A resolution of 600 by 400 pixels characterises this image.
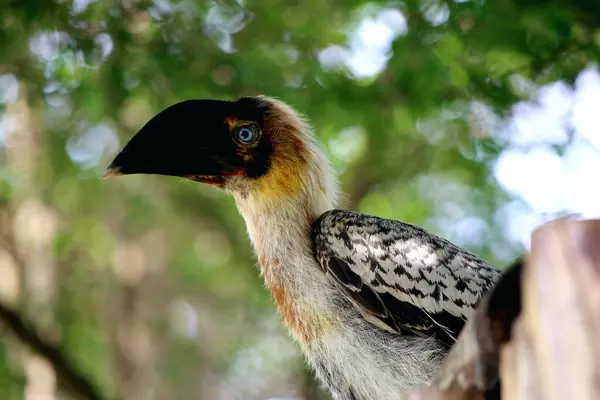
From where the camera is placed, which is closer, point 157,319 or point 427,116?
point 427,116

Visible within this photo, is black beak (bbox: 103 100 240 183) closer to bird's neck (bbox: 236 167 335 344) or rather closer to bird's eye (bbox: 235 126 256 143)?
bird's eye (bbox: 235 126 256 143)

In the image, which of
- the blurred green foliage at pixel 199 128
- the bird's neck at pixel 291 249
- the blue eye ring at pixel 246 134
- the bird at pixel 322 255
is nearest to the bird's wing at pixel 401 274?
the bird at pixel 322 255

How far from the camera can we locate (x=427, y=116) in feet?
22.3

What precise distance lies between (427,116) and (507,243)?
3351 mm

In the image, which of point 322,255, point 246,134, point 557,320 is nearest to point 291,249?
point 322,255

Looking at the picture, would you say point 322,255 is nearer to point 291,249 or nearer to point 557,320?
point 291,249

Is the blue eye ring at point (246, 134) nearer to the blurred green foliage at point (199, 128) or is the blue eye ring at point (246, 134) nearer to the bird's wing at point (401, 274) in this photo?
the bird's wing at point (401, 274)

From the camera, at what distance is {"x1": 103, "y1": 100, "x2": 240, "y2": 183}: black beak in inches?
178

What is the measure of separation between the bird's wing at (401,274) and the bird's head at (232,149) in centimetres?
58

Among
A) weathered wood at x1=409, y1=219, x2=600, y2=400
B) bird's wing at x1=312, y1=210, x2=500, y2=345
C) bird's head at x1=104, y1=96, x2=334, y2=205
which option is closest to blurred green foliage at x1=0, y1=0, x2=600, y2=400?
bird's head at x1=104, y1=96, x2=334, y2=205

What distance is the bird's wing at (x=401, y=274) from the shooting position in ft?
13.5

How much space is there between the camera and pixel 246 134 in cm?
490

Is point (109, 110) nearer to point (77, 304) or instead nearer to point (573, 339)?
point (573, 339)

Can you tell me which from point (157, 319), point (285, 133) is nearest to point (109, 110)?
point (285, 133)
